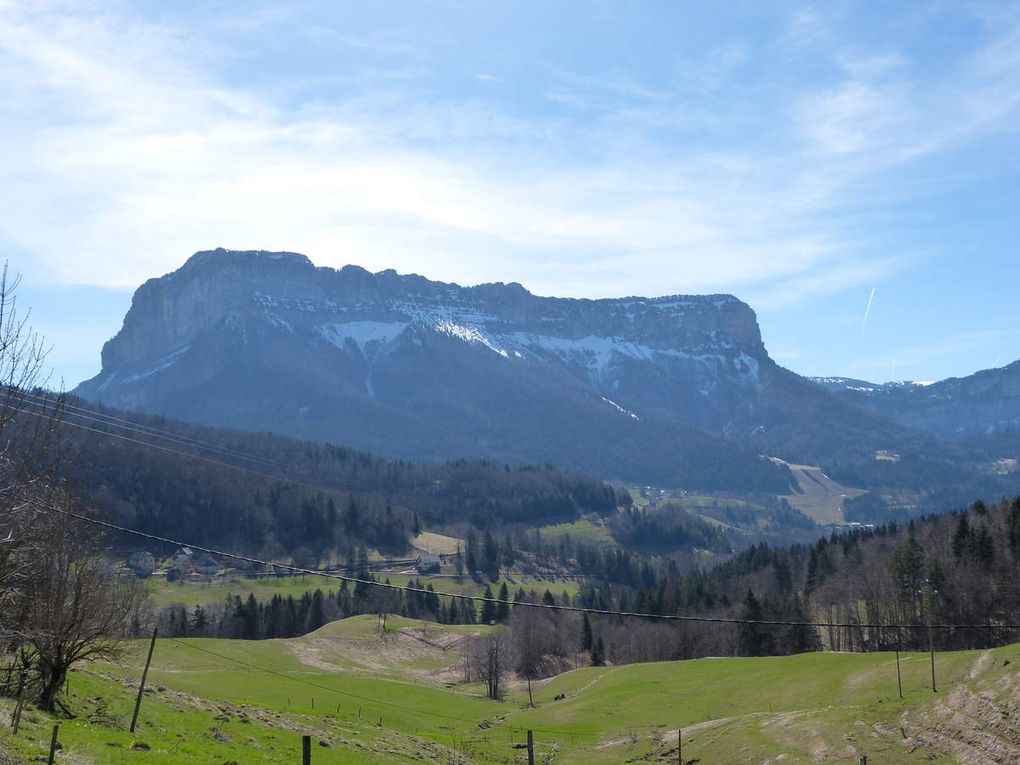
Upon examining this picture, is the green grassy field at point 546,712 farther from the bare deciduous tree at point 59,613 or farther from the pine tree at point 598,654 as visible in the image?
the pine tree at point 598,654

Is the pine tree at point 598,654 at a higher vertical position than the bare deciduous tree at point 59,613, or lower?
lower

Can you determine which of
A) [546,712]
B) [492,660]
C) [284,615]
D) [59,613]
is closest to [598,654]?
[492,660]

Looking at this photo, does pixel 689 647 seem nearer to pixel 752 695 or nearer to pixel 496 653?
pixel 496 653

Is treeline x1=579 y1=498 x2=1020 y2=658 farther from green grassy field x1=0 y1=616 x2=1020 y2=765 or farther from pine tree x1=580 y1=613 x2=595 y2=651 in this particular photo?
green grassy field x1=0 y1=616 x2=1020 y2=765

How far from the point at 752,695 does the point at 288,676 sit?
51863mm

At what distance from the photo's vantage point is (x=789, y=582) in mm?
171625

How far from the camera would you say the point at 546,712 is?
97.7m

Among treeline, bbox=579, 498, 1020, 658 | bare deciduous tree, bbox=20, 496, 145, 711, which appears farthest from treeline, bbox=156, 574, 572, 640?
bare deciduous tree, bbox=20, 496, 145, 711

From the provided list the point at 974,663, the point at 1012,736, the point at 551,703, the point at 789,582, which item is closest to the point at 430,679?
the point at 551,703

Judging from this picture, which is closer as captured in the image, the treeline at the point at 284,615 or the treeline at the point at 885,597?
the treeline at the point at 885,597

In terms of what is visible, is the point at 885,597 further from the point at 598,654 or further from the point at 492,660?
the point at 492,660

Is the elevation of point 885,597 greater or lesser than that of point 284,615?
greater

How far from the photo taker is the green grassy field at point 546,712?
4462 centimetres

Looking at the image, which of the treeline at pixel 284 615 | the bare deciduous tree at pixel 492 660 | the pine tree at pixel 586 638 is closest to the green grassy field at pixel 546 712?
the bare deciduous tree at pixel 492 660
